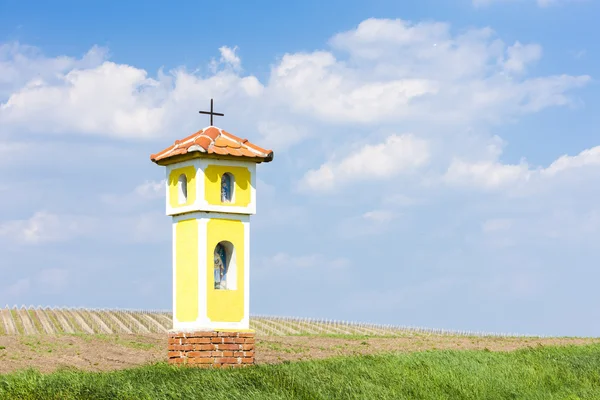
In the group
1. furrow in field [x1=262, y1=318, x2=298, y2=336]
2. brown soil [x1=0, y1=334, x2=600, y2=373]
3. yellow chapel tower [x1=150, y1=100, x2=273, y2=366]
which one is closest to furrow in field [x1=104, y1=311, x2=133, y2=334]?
furrow in field [x1=262, y1=318, x2=298, y2=336]

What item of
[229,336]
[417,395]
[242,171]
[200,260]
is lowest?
[417,395]

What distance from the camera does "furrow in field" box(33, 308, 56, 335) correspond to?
39.9 meters

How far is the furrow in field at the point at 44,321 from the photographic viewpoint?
3994 cm

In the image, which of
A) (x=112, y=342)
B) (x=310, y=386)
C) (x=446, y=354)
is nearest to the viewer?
(x=310, y=386)

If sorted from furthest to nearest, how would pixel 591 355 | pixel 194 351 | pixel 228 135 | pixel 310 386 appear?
pixel 591 355 → pixel 228 135 → pixel 194 351 → pixel 310 386

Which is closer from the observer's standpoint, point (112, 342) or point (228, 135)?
point (228, 135)

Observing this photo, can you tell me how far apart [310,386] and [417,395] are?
2124 millimetres

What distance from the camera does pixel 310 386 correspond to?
14758 millimetres

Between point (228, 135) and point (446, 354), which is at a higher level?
point (228, 135)

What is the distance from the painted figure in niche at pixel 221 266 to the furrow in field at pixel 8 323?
2412cm

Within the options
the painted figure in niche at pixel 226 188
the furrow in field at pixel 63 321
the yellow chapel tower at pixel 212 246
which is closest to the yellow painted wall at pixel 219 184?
the yellow chapel tower at pixel 212 246

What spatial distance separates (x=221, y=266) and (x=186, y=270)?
0.74 meters

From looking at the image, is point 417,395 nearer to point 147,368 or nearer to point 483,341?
point 147,368

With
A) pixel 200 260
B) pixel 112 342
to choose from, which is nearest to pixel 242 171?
pixel 200 260
